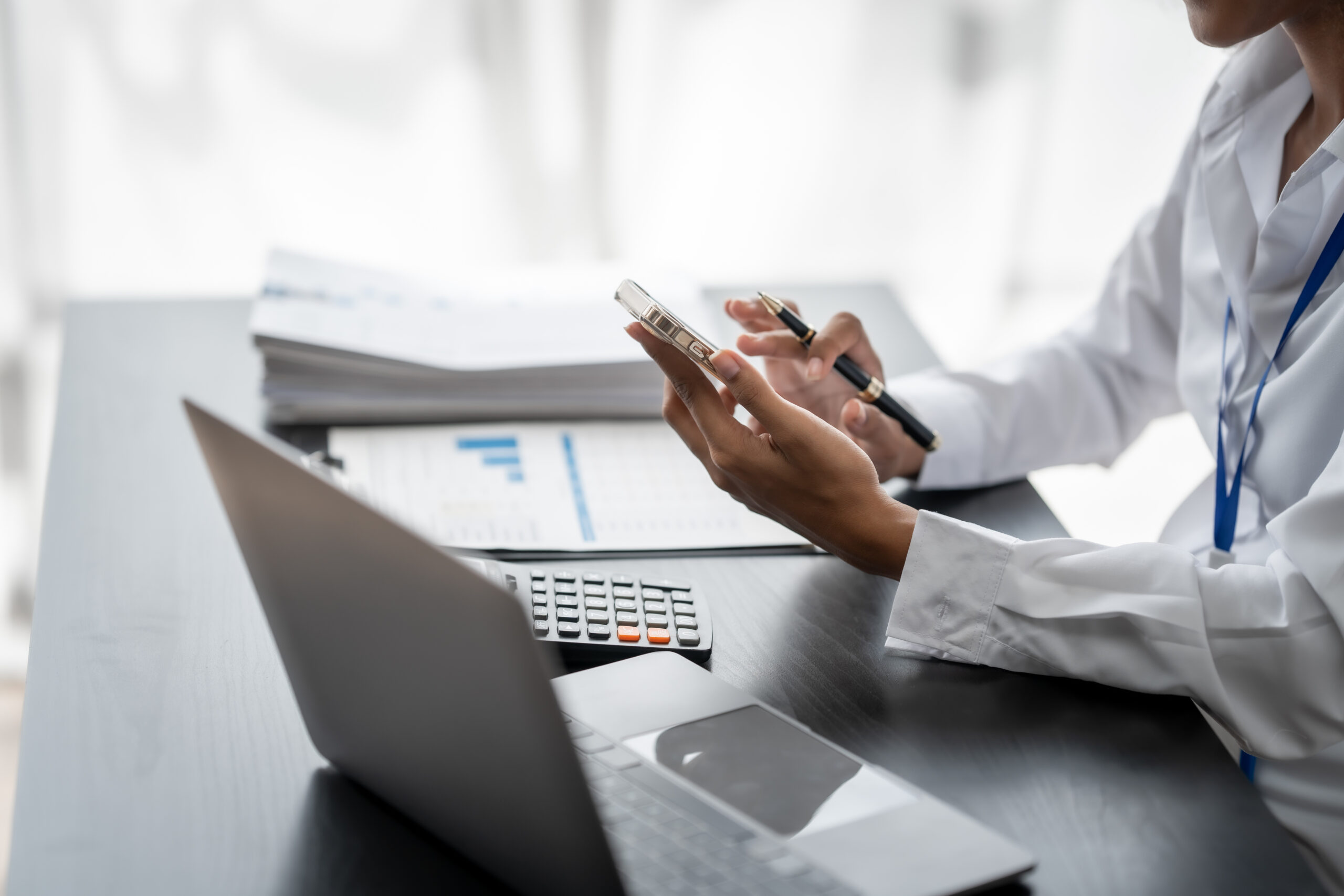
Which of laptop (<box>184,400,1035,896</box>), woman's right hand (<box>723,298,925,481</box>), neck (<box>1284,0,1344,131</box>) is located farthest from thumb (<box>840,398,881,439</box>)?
neck (<box>1284,0,1344,131</box>)

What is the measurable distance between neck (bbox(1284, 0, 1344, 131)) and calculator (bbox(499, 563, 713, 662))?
70cm

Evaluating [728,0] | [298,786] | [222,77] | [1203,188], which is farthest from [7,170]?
[1203,188]

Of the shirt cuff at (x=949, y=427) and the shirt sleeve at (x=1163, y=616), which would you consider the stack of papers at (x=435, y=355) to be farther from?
the shirt sleeve at (x=1163, y=616)

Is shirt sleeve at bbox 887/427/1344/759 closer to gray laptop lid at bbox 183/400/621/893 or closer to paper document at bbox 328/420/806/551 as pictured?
paper document at bbox 328/420/806/551

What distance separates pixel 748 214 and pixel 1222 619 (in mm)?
1469

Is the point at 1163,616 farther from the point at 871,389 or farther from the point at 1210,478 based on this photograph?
the point at 1210,478

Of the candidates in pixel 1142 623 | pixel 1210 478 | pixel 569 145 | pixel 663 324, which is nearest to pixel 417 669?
pixel 663 324

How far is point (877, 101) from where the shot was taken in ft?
6.86

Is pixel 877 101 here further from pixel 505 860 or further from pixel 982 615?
pixel 505 860

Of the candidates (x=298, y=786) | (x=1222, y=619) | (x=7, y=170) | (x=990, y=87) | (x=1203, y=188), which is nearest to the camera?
(x=298, y=786)

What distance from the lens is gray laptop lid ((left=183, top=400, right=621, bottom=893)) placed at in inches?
18.9

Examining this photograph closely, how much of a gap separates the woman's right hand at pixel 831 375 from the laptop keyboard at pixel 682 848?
44 cm

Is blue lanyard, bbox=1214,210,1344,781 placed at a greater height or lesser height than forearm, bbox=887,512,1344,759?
greater

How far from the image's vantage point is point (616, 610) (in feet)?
2.58
